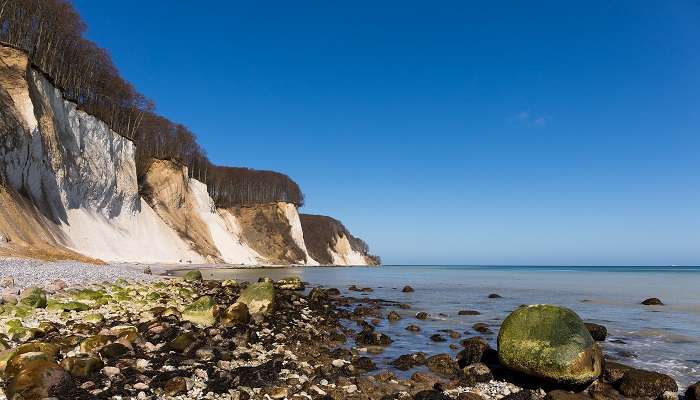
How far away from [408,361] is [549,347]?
2749 mm

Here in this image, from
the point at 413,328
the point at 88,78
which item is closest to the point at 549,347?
the point at 413,328

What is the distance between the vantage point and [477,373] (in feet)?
26.0

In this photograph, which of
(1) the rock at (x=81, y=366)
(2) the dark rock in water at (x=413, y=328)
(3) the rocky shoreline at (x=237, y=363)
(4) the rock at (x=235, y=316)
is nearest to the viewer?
(3) the rocky shoreline at (x=237, y=363)

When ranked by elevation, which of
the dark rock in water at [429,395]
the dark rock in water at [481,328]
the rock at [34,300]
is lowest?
the dark rock in water at [429,395]

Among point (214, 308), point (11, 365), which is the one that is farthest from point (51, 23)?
point (11, 365)

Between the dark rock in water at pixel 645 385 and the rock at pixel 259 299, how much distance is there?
9.19 meters

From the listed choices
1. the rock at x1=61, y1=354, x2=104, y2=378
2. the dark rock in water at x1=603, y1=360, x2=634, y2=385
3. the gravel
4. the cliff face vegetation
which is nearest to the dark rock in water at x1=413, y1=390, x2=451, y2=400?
the dark rock in water at x1=603, y1=360, x2=634, y2=385

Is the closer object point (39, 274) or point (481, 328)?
point (481, 328)

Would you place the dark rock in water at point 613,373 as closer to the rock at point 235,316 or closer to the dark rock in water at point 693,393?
the dark rock in water at point 693,393

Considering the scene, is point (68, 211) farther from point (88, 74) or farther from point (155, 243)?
point (88, 74)

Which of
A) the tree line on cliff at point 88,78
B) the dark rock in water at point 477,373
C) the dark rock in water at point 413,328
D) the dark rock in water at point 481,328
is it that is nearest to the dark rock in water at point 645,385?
the dark rock in water at point 477,373

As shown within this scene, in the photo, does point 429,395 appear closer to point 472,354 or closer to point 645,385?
point 472,354

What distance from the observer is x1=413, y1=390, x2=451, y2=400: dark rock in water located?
6.68 metres

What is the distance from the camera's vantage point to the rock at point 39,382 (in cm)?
544
